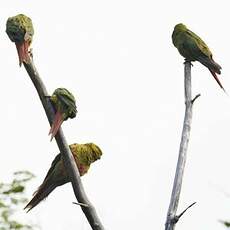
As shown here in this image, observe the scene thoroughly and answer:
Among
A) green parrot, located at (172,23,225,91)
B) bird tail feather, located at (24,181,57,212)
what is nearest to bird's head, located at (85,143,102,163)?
bird tail feather, located at (24,181,57,212)

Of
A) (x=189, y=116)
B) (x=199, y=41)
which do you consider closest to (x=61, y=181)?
(x=189, y=116)

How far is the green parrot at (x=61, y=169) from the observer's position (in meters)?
5.54

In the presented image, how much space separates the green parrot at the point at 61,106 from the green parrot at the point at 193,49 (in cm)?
213

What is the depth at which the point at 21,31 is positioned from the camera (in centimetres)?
506

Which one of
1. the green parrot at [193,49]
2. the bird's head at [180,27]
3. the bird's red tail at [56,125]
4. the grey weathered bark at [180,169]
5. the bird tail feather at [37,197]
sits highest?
the bird's head at [180,27]

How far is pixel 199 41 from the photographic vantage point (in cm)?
834

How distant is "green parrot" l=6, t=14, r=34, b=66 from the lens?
509 cm

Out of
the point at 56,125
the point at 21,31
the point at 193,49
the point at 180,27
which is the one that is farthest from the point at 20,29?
the point at 180,27

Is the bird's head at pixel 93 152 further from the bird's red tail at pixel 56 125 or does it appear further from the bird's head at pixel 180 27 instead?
the bird's head at pixel 180 27

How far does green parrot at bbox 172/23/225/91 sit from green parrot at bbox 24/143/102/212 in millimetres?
1586

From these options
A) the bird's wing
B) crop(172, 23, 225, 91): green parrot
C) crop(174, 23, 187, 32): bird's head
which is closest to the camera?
crop(172, 23, 225, 91): green parrot

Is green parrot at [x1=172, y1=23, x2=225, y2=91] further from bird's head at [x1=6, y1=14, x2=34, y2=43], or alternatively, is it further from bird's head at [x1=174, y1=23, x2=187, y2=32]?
bird's head at [x1=6, y1=14, x2=34, y2=43]

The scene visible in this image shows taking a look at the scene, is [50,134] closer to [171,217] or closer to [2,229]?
[2,229]

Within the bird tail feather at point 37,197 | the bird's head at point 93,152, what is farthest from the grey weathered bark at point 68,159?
the bird's head at point 93,152
